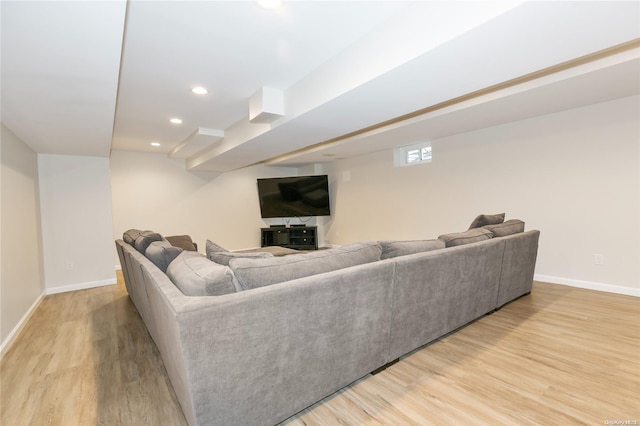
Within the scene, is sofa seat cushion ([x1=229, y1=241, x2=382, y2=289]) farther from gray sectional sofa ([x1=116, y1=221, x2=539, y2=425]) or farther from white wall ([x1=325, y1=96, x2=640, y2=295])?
white wall ([x1=325, y1=96, x2=640, y2=295])

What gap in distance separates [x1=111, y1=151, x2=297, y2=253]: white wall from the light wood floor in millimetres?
3537

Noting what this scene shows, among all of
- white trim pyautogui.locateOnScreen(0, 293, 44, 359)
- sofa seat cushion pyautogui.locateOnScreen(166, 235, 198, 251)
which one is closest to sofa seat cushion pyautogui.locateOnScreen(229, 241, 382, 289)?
white trim pyautogui.locateOnScreen(0, 293, 44, 359)

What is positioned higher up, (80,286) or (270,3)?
(270,3)

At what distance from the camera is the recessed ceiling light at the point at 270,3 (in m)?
1.80

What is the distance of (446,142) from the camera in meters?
4.82

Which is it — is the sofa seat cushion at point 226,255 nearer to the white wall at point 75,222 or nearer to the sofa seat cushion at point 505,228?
the sofa seat cushion at point 505,228

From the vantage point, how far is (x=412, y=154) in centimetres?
547

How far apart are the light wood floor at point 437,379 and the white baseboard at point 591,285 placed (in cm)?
51

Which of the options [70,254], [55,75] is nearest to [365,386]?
[55,75]

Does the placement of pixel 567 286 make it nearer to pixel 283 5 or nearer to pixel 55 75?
pixel 283 5

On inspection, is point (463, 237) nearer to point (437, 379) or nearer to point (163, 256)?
point (437, 379)

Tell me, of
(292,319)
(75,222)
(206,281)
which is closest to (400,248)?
(292,319)

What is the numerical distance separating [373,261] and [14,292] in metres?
3.51

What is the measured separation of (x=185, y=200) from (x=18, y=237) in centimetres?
356
